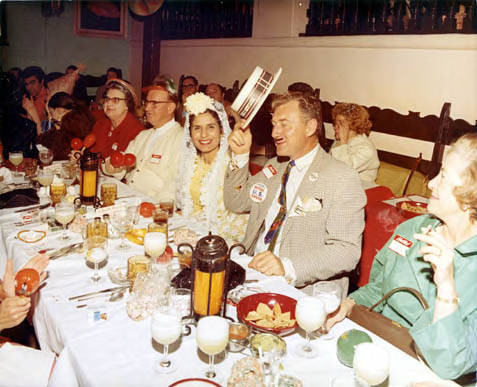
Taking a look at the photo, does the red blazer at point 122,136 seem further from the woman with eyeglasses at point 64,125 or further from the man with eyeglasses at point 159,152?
the man with eyeglasses at point 159,152

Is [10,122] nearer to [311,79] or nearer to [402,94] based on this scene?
[311,79]

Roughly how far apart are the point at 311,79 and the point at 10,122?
154 inches

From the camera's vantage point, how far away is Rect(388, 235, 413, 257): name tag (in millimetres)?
1920

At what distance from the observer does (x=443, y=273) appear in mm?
1424

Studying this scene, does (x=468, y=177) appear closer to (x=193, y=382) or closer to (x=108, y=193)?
(x=193, y=382)

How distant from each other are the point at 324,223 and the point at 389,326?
2.82 feet

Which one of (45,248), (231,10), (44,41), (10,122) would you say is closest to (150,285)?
(45,248)

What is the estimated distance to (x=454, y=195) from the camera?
164 cm

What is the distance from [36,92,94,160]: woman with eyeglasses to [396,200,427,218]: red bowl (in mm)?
3092

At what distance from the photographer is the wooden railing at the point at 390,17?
446 cm

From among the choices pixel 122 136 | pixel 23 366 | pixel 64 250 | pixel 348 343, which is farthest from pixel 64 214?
pixel 122 136

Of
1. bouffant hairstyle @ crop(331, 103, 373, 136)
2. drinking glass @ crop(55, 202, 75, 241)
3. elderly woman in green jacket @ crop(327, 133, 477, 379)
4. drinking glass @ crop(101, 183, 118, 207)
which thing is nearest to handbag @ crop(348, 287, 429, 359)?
elderly woman in green jacket @ crop(327, 133, 477, 379)

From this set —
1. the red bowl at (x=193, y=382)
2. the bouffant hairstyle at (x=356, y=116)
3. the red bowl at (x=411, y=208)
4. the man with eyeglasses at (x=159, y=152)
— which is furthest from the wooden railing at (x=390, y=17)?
the red bowl at (x=193, y=382)

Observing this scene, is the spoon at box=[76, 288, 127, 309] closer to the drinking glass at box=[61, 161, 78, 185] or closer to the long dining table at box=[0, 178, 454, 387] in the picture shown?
the long dining table at box=[0, 178, 454, 387]
